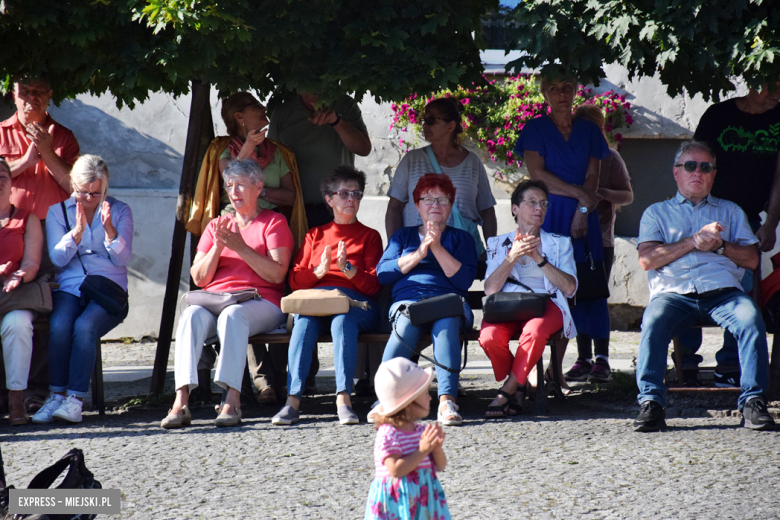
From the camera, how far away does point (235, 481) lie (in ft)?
11.9

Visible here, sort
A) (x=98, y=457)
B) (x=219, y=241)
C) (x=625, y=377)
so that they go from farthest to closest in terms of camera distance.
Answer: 1. (x=625, y=377)
2. (x=219, y=241)
3. (x=98, y=457)

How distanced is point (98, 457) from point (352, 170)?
2.38m

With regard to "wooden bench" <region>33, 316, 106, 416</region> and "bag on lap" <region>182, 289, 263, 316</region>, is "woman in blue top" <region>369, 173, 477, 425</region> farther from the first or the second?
"wooden bench" <region>33, 316, 106, 416</region>

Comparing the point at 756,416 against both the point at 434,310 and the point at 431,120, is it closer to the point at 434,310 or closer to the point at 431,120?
the point at 434,310

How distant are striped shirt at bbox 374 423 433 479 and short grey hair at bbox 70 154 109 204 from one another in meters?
3.34

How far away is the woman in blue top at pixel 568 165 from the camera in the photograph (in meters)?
5.59

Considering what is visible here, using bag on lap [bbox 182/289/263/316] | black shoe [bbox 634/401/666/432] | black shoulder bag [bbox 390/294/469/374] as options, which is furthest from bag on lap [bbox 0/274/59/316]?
black shoe [bbox 634/401/666/432]

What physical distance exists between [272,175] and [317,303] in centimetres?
120

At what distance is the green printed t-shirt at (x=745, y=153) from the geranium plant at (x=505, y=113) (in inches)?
128

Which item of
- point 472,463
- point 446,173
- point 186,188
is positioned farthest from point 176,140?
point 472,463

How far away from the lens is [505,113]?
8.82m

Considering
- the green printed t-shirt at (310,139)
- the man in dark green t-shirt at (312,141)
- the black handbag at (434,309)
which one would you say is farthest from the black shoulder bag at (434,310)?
the green printed t-shirt at (310,139)

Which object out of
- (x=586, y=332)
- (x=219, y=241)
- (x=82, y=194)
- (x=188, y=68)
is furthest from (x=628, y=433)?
(x=82, y=194)

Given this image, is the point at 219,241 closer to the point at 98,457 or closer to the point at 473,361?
the point at 98,457
